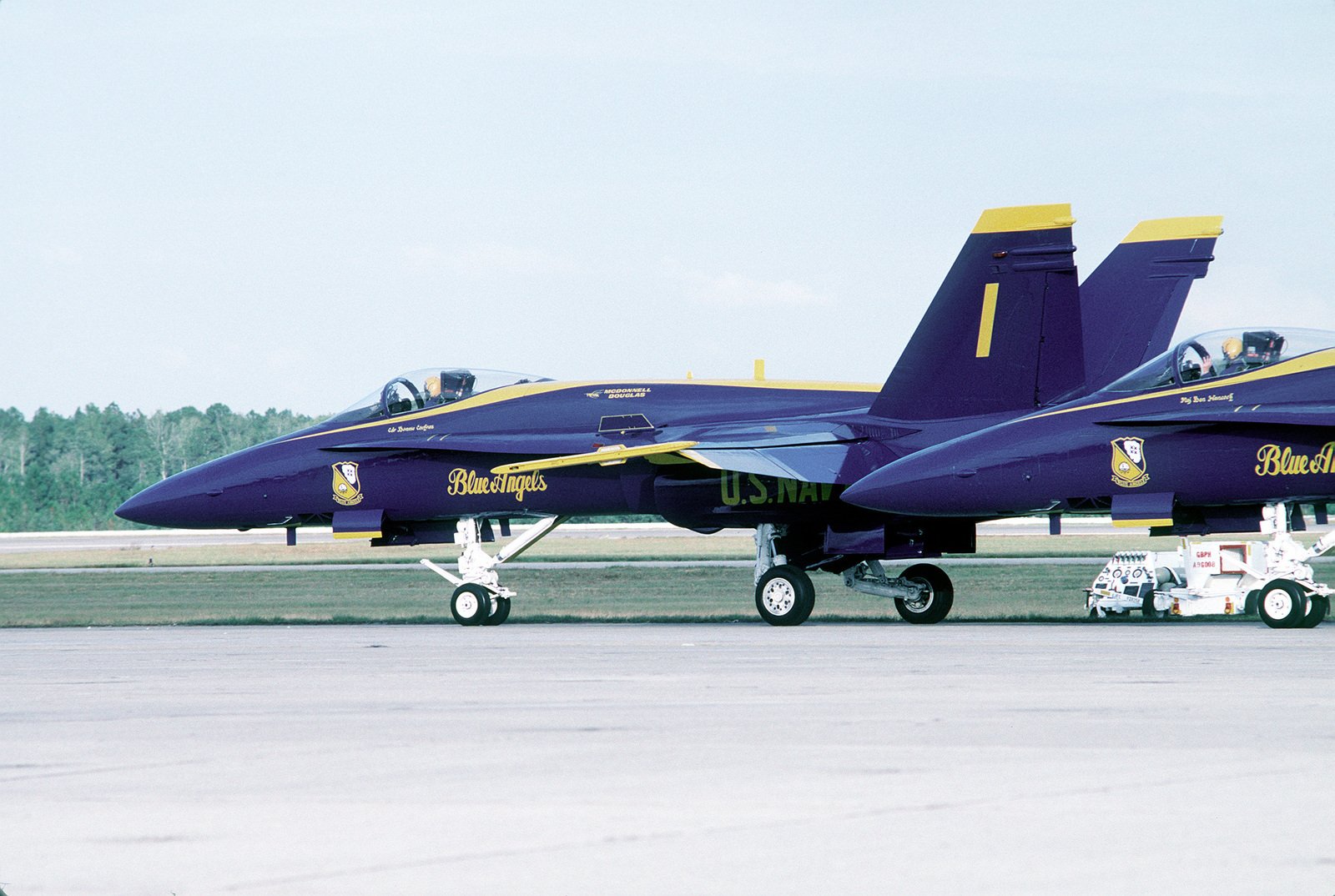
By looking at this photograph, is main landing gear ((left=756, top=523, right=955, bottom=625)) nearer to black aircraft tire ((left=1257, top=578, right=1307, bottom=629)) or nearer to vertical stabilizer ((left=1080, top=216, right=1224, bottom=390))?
black aircraft tire ((left=1257, top=578, right=1307, bottom=629))

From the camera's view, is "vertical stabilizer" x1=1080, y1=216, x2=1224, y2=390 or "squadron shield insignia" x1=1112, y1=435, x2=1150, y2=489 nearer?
"squadron shield insignia" x1=1112, y1=435, x2=1150, y2=489

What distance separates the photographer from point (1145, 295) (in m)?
21.0

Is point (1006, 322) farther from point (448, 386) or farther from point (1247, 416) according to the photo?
point (448, 386)

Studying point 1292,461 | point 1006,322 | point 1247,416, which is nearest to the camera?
point 1247,416

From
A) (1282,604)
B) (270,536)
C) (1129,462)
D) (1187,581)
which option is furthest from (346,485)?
(270,536)

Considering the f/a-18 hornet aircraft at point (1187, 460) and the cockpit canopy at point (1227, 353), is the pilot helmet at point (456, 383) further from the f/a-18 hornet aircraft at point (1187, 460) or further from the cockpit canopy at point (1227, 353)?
the cockpit canopy at point (1227, 353)

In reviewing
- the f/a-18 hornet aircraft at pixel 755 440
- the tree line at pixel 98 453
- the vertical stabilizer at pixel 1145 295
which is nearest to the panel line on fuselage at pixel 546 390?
the f/a-18 hornet aircraft at pixel 755 440

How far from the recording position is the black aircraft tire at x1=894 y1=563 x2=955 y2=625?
1875 centimetres

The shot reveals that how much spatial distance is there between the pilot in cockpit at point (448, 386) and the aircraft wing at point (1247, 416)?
28.3 feet

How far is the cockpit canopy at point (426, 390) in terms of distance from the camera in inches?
797

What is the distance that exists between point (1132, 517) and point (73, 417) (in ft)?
329

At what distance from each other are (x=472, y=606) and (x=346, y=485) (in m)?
2.55

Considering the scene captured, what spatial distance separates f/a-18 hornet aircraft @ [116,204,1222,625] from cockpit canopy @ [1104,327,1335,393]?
1.44 meters

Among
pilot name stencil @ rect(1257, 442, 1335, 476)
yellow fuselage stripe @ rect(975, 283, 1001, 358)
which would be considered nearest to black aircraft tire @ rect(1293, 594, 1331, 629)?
pilot name stencil @ rect(1257, 442, 1335, 476)
